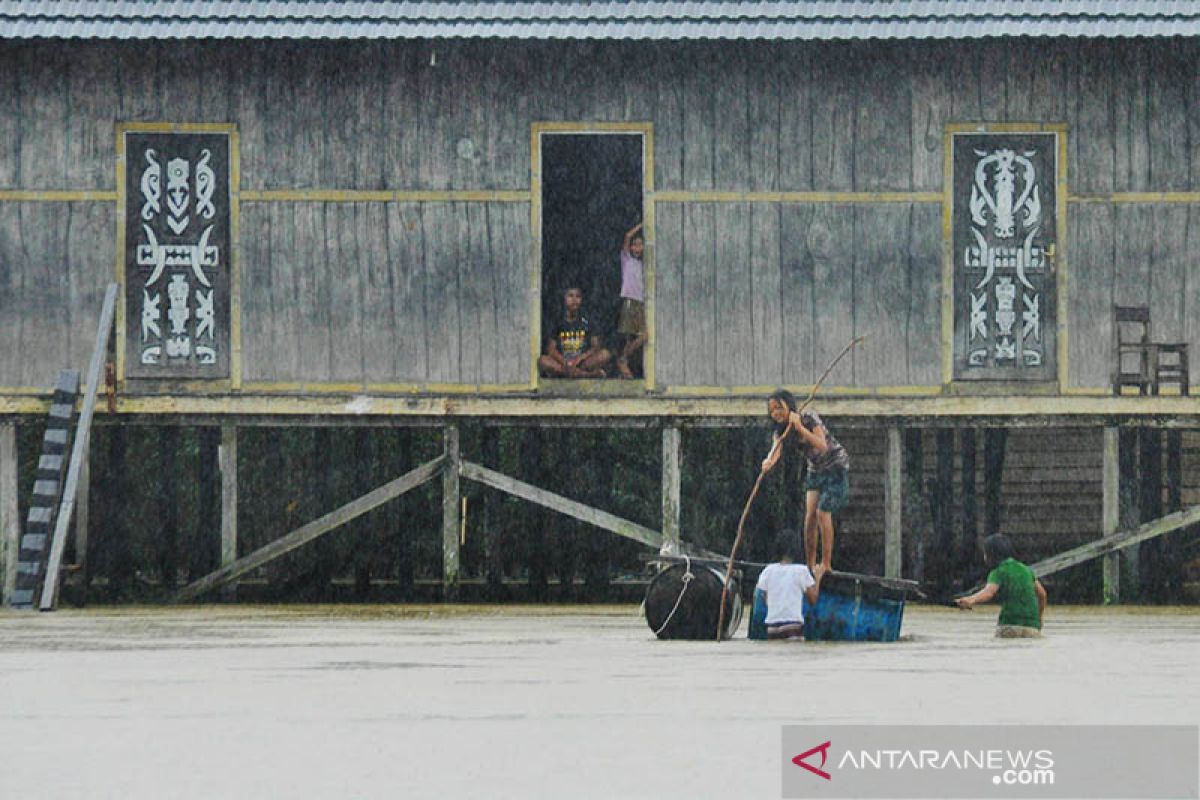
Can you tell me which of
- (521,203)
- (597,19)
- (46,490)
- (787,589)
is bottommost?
(787,589)

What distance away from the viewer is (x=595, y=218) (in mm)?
26250

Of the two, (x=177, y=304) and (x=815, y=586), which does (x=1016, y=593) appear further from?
(x=177, y=304)

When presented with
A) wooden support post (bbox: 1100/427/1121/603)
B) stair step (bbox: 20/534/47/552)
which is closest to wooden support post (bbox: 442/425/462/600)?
stair step (bbox: 20/534/47/552)

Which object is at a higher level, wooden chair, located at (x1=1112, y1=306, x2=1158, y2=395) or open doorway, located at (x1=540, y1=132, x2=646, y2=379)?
open doorway, located at (x1=540, y1=132, x2=646, y2=379)

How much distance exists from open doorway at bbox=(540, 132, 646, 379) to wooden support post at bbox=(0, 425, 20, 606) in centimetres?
558

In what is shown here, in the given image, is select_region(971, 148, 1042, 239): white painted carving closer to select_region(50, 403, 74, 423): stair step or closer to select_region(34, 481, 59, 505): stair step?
select_region(50, 403, 74, 423): stair step

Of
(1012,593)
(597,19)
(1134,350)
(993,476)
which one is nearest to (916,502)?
(993,476)

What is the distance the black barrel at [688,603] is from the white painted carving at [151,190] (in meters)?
6.82

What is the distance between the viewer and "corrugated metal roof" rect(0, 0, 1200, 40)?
22016 millimetres

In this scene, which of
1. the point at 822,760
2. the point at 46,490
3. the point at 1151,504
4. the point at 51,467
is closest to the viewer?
the point at 822,760

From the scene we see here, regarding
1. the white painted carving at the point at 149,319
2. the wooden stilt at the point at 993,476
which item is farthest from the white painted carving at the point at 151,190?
the wooden stilt at the point at 993,476

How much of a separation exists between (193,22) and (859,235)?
6.11 meters

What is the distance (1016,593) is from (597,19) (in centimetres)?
665

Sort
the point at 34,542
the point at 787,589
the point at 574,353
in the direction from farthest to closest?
the point at 574,353 < the point at 34,542 < the point at 787,589
